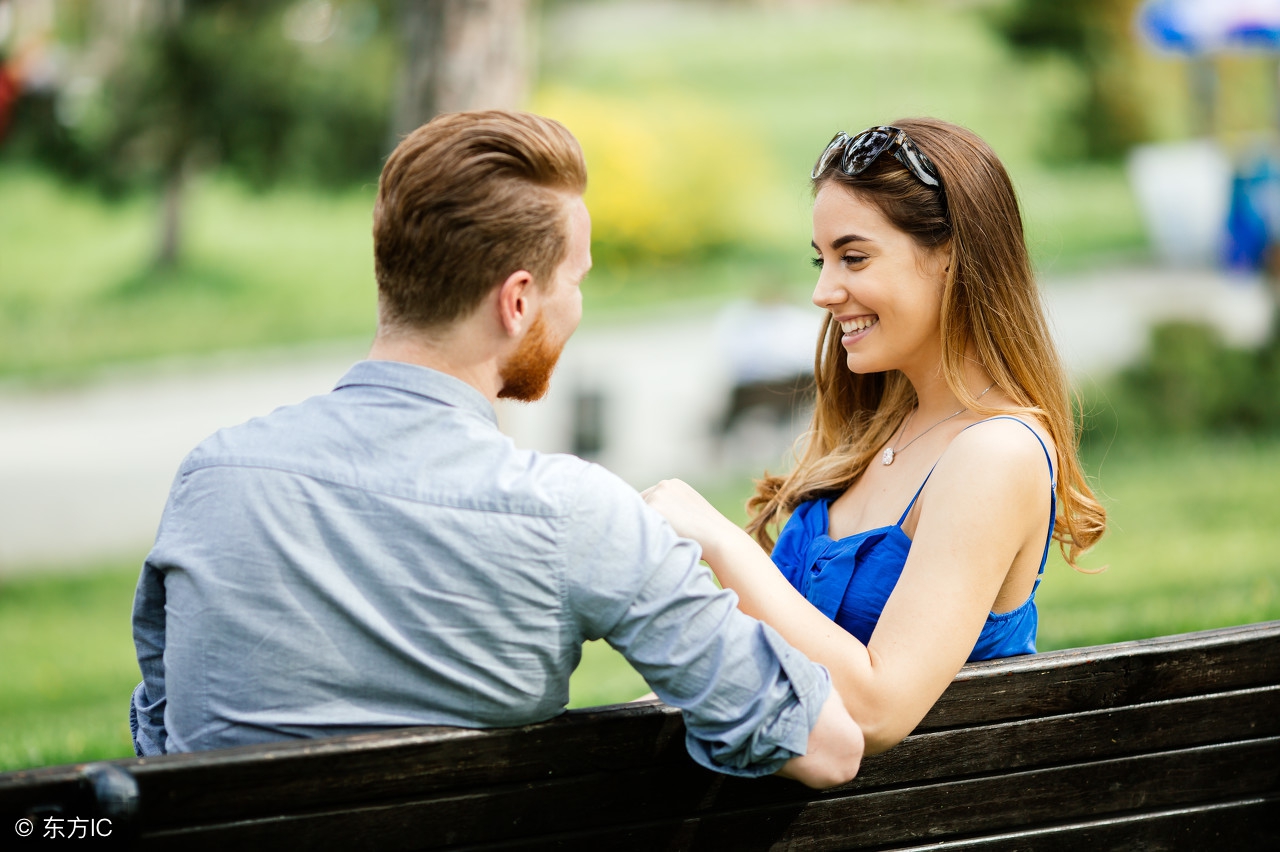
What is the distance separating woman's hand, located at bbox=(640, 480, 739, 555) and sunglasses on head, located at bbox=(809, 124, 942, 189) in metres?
0.80

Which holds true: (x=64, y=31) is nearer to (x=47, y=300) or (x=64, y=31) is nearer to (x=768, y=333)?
(x=47, y=300)

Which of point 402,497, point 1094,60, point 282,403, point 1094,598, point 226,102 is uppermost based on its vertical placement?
point 402,497

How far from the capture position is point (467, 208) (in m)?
1.90

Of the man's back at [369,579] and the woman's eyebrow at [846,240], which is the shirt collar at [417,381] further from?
the woman's eyebrow at [846,240]

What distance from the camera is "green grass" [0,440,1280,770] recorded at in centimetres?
531

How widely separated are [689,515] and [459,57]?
13.5ft

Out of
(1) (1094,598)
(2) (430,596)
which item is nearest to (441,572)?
(2) (430,596)

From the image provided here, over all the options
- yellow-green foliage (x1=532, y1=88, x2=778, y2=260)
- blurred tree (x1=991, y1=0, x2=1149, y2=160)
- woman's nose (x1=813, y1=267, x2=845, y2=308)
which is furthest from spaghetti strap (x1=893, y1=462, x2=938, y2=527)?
blurred tree (x1=991, y1=0, x2=1149, y2=160)

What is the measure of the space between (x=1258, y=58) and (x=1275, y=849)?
54.4 ft

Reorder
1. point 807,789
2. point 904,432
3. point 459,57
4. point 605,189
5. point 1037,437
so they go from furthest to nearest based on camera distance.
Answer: point 605,189
point 459,57
point 904,432
point 1037,437
point 807,789

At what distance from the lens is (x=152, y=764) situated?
5.41 ft

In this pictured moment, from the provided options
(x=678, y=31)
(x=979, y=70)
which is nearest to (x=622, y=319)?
(x=678, y=31)

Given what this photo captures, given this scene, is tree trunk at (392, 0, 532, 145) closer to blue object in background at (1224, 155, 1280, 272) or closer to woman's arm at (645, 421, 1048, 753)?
woman's arm at (645, 421, 1048, 753)

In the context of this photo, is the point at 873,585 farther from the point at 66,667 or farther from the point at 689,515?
the point at 66,667
